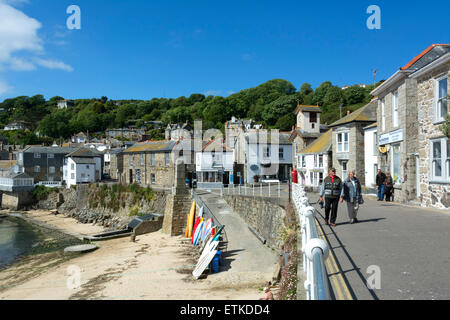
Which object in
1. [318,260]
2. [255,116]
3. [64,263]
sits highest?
[255,116]

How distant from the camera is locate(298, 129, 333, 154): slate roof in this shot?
28.7 meters

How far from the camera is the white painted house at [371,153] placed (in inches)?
832

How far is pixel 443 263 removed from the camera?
17.0 ft

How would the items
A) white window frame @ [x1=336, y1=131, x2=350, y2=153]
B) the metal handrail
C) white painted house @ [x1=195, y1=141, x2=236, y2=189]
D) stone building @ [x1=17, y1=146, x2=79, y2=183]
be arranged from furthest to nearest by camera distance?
stone building @ [x1=17, y1=146, x2=79, y2=183], white painted house @ [x1=195, y1=141, x2=236, y2=189], white window frame @ [x1=336, y1=131, x2=350, y2=153], the metal handrail

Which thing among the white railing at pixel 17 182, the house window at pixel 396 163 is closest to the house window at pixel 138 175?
the white railing at pixel 17 182

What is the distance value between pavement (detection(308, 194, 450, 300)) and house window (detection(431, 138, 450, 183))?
2403 mm

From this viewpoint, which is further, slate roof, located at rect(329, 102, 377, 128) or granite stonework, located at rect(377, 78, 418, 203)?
slate roof, located at rect(329, 102, 377, 128)

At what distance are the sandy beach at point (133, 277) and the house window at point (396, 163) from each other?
8225 millimetres

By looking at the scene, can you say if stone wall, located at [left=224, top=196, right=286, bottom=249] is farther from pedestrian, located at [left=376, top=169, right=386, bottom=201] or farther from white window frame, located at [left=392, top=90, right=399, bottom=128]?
white window frame, located at [left=392, top=90, right=399, bottom=128]

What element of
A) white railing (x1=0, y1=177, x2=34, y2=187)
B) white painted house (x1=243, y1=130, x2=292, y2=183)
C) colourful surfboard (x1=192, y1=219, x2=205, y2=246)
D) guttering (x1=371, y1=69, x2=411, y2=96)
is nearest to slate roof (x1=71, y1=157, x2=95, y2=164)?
white railing (x1=0, y1=177, x2=34, y2=187)

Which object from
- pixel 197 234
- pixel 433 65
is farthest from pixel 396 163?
pixel 197 234
